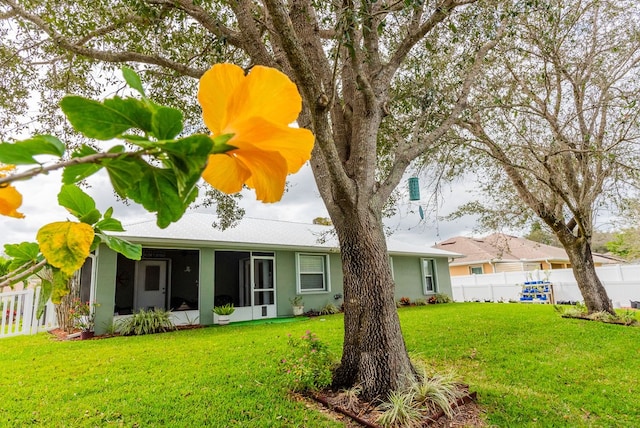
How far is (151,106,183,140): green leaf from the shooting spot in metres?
0.36

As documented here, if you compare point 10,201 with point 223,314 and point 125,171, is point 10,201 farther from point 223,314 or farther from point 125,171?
point 223,314

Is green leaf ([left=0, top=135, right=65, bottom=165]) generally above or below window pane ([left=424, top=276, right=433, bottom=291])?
above

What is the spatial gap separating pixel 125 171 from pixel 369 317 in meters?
4.11

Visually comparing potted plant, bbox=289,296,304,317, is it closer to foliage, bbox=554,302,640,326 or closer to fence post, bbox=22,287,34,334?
fence post, bbox=22,287,34,334

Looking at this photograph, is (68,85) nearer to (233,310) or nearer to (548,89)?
(233,310)

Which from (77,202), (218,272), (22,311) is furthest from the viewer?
(218,272)

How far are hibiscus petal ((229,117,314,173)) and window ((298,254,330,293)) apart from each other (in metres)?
12.5

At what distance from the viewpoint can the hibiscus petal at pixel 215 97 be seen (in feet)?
1.32

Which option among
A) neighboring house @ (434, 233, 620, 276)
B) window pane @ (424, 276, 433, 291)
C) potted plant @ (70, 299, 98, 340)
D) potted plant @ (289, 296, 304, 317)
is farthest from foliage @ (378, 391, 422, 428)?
neighboring house @ (434, 233, 620, 276)

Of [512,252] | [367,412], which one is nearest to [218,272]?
[367,412]

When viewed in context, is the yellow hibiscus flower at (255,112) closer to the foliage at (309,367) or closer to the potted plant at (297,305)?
the foliage at (309,367)

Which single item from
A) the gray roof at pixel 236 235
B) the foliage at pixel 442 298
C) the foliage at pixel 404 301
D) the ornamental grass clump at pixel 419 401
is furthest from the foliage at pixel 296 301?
the ornamental grass clump at pixel 419 401

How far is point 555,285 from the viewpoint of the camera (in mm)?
16109

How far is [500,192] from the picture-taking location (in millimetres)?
9891
